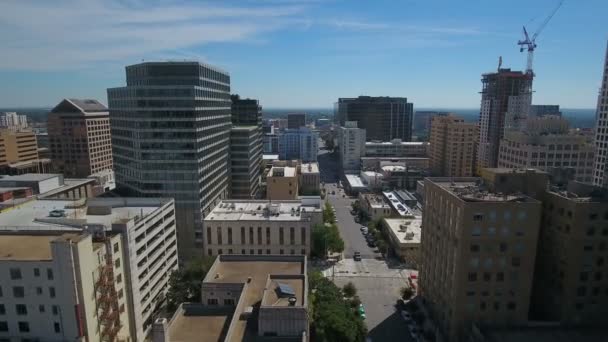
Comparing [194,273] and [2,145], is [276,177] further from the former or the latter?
[2,145]

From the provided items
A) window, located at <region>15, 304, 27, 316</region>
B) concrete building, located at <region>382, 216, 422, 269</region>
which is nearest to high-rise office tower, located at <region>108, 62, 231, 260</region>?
window, located at <region>15, 304, 27, 316</region>

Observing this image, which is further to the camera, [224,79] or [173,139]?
[224,79]

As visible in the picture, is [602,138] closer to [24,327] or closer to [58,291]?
[58,291]

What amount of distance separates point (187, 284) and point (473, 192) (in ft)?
185

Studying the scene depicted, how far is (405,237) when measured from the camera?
112 meters

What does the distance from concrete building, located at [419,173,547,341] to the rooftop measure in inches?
1657

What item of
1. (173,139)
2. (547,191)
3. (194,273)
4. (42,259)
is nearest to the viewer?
(42,259)

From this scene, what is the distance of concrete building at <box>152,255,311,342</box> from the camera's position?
5083 centimetres

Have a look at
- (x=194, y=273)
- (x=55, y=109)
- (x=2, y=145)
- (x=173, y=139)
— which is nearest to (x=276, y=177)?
(x=173, y=139)

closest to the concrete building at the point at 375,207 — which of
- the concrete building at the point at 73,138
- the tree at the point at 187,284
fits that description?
the tree at the point at 187,284

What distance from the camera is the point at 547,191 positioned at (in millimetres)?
66375

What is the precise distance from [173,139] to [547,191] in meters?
82.4

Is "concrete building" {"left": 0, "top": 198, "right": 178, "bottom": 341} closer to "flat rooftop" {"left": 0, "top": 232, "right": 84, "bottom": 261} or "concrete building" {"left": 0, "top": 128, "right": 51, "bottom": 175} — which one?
"flat rooftop" {"left": 0, "top": 232, "right": 84, "bottom": 261}

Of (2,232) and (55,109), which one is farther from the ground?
(55,109)
